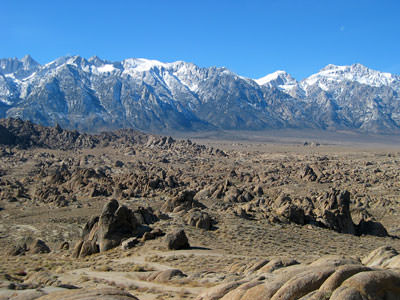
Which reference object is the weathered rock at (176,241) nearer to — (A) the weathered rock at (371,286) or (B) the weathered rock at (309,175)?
(A) the weathered rock at (371,286)

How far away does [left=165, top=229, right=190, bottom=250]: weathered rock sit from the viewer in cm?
2536

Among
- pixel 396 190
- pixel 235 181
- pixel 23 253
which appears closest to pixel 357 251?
pixel 23 253

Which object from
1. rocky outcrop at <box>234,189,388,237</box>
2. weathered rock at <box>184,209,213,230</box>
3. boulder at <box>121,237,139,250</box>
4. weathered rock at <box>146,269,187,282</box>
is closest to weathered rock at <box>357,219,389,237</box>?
rocky outcrop at <box>234,189,388,237</box>

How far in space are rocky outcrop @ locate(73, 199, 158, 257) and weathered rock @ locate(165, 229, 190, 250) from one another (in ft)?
12.4

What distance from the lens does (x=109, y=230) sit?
27.6 meters

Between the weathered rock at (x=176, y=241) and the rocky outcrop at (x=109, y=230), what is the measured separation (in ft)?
12.4

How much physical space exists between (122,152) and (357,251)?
367 ft

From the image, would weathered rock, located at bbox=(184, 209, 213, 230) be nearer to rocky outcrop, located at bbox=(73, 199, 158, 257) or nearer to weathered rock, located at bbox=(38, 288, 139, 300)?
rocky outcrop, located at bbox=(73, 199, 158, 257)

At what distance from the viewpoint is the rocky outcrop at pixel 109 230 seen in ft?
87.7

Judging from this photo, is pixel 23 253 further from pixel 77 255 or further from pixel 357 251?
pixel 357 251

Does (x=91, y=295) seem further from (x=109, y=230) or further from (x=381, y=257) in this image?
(x=109, y=230)

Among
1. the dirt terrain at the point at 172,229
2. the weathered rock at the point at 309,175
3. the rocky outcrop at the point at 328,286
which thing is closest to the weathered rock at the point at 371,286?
the rocky outcrop at the point at 328,286

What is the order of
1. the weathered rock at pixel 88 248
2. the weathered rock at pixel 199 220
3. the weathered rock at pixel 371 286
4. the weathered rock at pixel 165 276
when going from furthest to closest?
the weathered rock at pixel 199 220, the weathered rock at pixel 88 248, the weathered rock at pixel 165 276, the weathered rock at pixel 371 286

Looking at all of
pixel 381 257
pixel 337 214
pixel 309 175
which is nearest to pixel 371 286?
pixel 381 257
